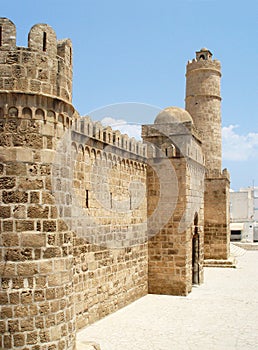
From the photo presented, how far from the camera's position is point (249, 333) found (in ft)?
27.1

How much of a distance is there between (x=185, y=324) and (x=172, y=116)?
6.79 metres

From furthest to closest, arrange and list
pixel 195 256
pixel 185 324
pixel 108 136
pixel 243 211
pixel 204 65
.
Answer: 1. pixel 243 211
2. pixel 204 65
3. pixel 195 256
4. pixel 108 136
5. pixel 185 324

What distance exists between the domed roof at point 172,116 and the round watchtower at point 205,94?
16.6ft

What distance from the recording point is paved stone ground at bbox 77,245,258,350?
7621 mm

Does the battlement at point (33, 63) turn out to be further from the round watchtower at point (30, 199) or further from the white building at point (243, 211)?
the white building at point (243, 211)

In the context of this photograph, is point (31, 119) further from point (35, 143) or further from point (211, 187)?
point (211, 187)

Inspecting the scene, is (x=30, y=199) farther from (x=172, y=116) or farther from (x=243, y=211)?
(x=243, y=211)

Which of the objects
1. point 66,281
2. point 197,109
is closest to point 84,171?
point 66,281

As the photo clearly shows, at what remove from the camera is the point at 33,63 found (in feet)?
17.5

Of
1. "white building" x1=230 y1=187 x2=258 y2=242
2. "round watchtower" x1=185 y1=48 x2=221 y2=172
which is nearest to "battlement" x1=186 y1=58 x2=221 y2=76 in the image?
"round watchtower" x1=185 y1=48 x2=221 y2=172

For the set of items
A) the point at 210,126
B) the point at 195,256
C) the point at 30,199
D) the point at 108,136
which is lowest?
the point at 195,256

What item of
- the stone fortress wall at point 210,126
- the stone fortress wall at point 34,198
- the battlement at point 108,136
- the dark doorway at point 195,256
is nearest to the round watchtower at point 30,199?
the stone fortress wall at point 34,198

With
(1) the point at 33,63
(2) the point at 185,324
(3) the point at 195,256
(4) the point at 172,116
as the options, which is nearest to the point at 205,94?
(4) the point at 172,116

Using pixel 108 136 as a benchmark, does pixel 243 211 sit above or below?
below
